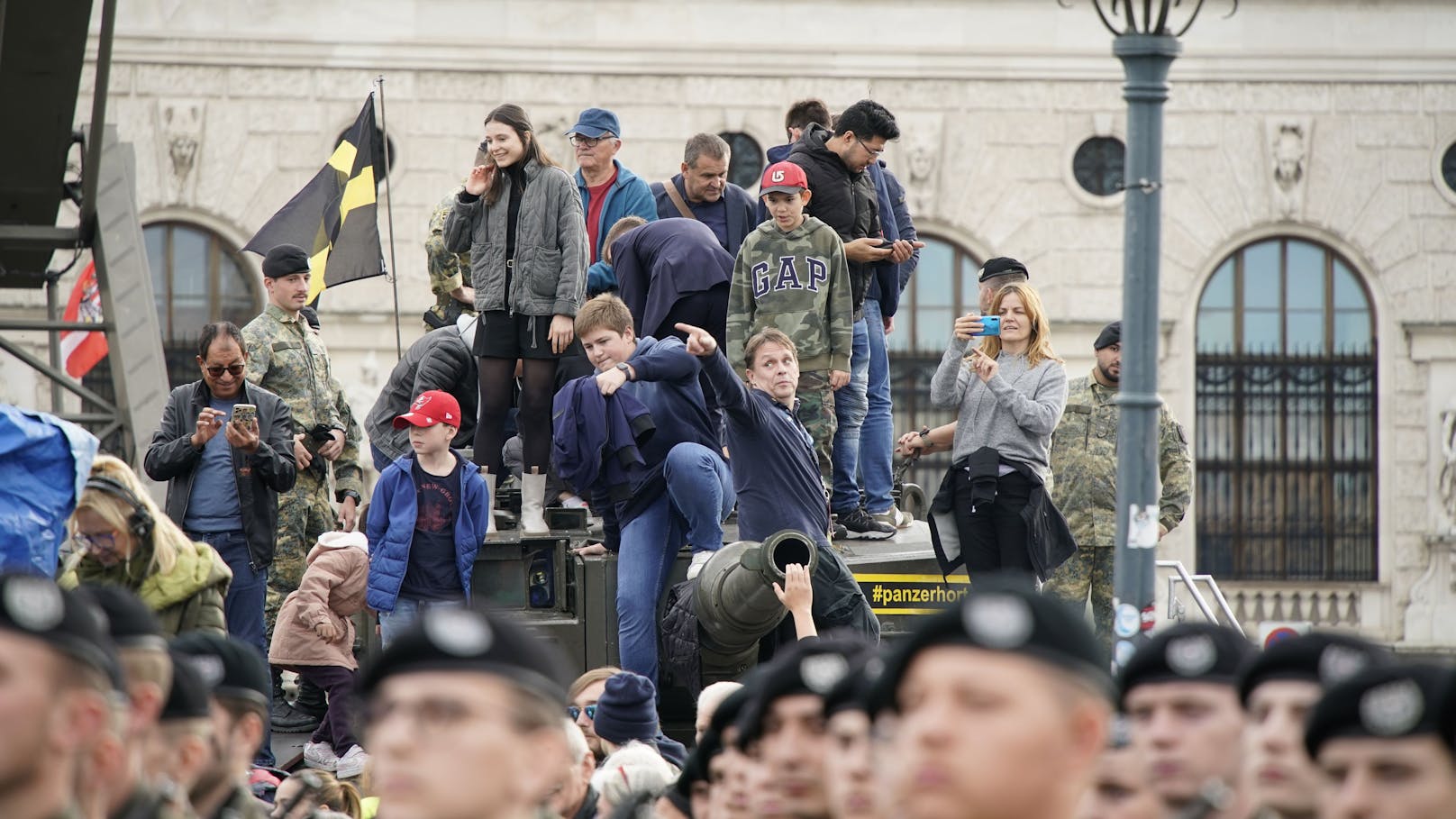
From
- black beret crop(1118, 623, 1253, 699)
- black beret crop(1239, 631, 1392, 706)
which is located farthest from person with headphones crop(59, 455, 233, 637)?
black beret crop(1239, 631, 1392, 706)

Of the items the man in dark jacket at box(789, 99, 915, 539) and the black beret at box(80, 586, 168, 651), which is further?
the man in dark jacket at box(789, 99, 915, 539)

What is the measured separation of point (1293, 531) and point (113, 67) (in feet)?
44.2

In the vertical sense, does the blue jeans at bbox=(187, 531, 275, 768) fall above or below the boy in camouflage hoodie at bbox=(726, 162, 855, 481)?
below

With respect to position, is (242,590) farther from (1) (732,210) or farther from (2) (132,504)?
(1) (732,210)

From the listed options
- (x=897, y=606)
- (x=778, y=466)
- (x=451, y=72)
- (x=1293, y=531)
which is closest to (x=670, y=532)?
(x=778, y=466)

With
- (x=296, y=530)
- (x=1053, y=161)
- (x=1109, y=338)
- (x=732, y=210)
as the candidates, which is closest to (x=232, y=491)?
(x=296, y=530)

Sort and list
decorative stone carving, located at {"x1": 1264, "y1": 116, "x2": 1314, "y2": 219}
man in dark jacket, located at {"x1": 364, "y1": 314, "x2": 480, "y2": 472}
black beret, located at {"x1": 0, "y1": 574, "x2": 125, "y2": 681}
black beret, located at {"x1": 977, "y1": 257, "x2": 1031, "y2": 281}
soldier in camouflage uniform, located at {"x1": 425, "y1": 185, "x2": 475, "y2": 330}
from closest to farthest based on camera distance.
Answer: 1. black beret, located at {"x1": 0, "y1": 574, "x2": 125, "y2": 681}
2. black beret, located at {"x1": 977, "y1": 257, "x2": 1031, "y2": 281}
3. man in dark jacket, located at {"x1": 364, "y1": 314, "x2": 480, "y2": 472}
4. soldier in camouflage uniform, located at {"x1": 425, "y1": 185, "x2": 475, "y2": 330}
5. decorative stone carving, located at {"x1": 1264, "y1": 116, "x2": 1314, "y2": 219}

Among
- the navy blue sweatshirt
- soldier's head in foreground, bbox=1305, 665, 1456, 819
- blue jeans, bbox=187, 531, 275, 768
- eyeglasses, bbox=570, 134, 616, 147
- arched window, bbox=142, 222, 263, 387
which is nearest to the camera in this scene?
soldier's head in foreground, bbox=1305, 665, 1456, 819

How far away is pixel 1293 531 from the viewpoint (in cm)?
2419

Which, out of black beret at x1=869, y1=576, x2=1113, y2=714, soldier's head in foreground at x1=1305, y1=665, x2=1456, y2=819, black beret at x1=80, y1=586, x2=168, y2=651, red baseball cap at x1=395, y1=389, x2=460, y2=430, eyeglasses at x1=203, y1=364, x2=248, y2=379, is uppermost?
eyeglasses at x1=203, y1=364, x2=248, y2=379

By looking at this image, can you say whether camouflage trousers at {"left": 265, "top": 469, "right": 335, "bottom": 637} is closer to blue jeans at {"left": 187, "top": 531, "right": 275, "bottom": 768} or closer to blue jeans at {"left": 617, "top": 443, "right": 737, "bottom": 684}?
blue jeans at {"left": 187, "top": 531, "right": 275, "bottom": 768}

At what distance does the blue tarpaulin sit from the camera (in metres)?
6.98

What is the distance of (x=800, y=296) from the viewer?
1024 cm

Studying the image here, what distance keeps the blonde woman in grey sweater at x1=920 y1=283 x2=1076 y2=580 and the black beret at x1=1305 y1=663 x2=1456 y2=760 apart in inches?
229
